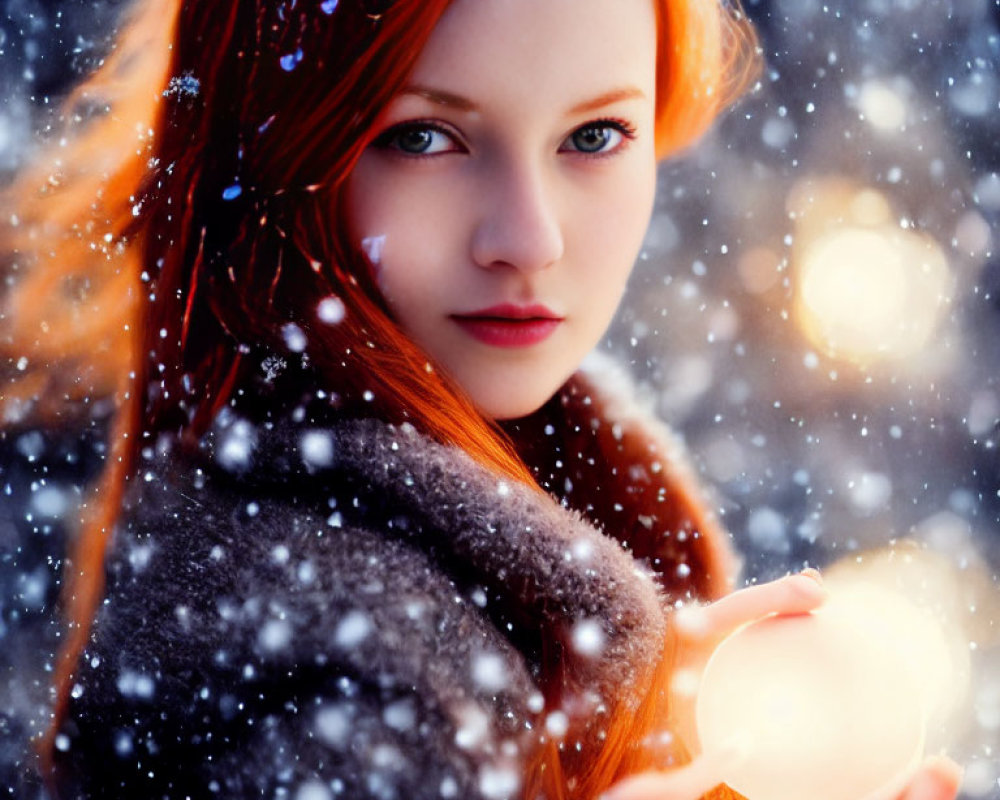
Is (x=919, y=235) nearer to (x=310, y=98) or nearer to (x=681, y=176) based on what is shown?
(x=681, y=176)

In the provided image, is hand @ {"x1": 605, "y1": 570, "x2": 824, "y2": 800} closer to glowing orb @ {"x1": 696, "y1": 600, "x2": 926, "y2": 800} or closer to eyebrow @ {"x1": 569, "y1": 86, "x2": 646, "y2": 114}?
glowing orb @ {"x1": 696, "y1": 600, "x2": 926, "y2": 800}

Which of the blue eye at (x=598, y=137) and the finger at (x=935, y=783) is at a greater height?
the blue eye at (x=598, y=137)

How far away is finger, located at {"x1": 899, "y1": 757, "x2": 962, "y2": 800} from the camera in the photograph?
2.16 ft

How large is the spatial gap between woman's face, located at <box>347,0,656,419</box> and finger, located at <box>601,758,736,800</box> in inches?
9.9

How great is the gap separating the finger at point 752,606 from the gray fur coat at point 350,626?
0.22ft

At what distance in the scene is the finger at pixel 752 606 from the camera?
2.14 ft

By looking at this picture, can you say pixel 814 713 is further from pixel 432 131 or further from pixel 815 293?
pixel 432 131

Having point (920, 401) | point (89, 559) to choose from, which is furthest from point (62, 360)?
point (920, 401)

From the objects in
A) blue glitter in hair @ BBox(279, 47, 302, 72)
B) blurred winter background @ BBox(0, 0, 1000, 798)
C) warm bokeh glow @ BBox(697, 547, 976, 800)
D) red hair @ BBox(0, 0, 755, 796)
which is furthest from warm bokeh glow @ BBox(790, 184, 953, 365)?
blue glitter in hair @ BBox(279, 47, 302, 72)

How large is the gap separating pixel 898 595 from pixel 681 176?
345mm

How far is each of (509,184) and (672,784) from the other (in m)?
0.38

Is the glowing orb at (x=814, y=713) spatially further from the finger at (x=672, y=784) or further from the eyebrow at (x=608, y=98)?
the eyebrow at (x=608, y=98)

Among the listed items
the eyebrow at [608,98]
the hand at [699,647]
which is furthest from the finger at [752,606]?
the eyebrow at [608,98]

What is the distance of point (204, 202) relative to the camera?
2.33 feet
